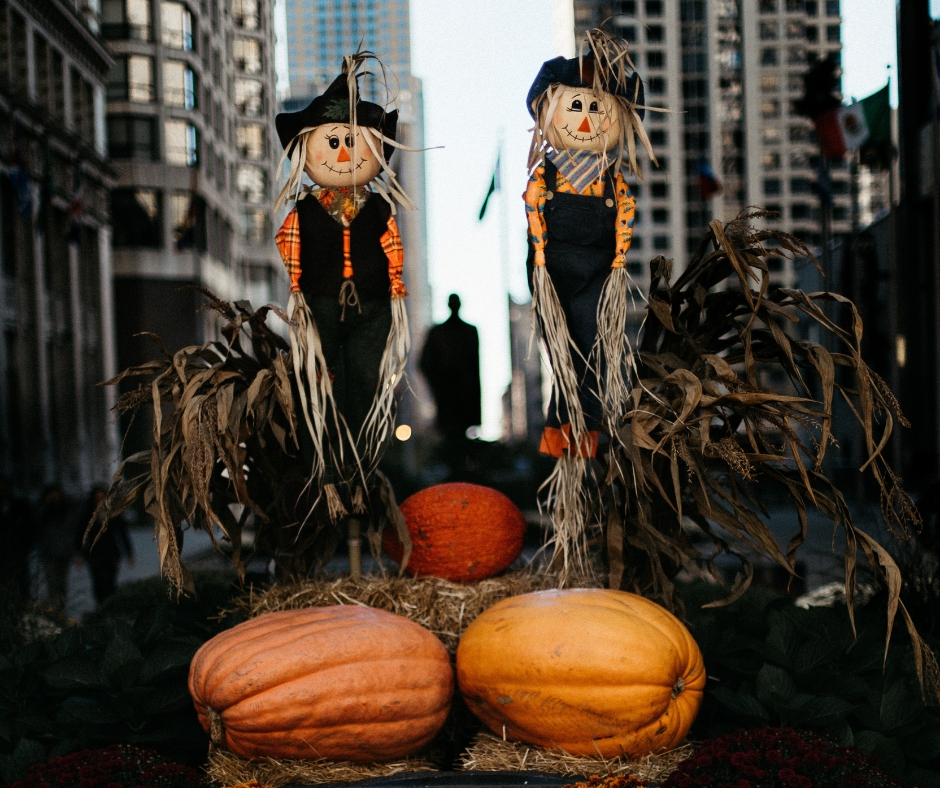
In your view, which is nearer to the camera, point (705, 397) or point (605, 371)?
point (705, 397)

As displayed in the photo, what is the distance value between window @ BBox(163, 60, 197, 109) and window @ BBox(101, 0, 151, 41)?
3.81 ft

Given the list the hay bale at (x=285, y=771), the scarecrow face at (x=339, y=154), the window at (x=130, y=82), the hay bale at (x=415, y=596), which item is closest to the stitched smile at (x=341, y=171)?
the scarecrow face at (x=339, y=154)

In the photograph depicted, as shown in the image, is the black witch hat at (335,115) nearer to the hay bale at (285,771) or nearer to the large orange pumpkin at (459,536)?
the large orange pumpkin at (459,536)

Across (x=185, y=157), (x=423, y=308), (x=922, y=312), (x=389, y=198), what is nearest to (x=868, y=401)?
(x=389, y=198)

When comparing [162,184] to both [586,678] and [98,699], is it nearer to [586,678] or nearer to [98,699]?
[98,699]

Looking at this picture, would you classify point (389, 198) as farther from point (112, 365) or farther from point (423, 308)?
point (423, 308)

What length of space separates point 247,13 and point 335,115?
728 centimetres

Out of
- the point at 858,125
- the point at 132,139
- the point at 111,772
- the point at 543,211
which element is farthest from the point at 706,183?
the point at 132,139

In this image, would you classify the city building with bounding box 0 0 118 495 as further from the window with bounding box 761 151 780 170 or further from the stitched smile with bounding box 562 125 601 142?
the window with bounding box 761 151 780 170

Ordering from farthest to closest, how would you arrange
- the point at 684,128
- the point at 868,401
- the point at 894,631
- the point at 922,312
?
the point at 684,128
the point at 922,312
the point at 894,631
the point at 868,401

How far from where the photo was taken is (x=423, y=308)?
159875 millimetres

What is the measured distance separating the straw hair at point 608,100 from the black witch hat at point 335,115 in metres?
0.59

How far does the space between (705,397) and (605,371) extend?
579 millimetres

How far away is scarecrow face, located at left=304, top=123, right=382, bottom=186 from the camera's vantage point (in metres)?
3.77
